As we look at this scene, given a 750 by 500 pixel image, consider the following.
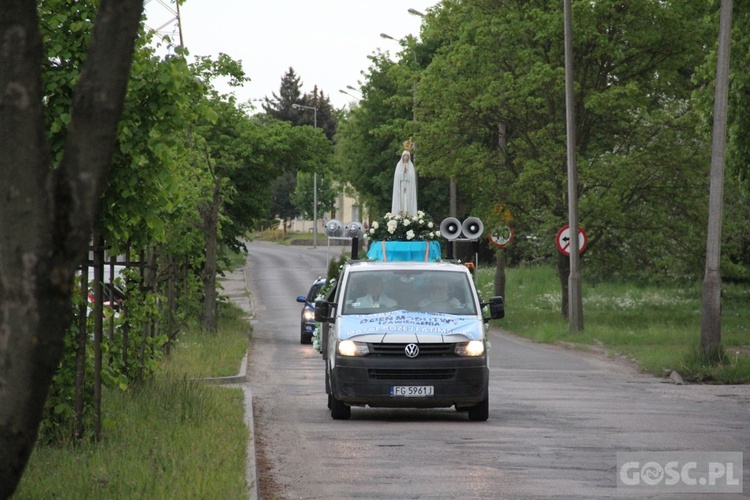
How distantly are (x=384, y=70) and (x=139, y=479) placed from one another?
200ft

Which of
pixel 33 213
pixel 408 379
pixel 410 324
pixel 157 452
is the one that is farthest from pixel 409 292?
pixel 33 213

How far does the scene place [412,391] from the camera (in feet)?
47.6

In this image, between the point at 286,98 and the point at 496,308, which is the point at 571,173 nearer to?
the point at 496,308

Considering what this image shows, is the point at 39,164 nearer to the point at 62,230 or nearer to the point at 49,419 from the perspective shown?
the point at 62,230

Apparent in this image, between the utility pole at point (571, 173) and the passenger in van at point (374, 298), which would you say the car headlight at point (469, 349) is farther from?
the utility pole at point (571, 173)

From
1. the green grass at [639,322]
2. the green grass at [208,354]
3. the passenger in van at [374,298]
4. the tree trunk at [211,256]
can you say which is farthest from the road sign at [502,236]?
the passenger in van at [374,298]

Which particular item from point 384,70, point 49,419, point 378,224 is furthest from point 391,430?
point 384,70

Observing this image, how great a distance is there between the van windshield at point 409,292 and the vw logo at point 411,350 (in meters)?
1.01

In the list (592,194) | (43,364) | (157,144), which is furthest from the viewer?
(592,194)

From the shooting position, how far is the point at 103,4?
5.79 metres

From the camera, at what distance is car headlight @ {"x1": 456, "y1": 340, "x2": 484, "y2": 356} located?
1465 centimetres

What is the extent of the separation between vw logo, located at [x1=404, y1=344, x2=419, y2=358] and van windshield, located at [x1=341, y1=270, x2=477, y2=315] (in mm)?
1012

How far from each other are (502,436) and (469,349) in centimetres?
162

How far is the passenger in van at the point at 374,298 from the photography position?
15.6m
